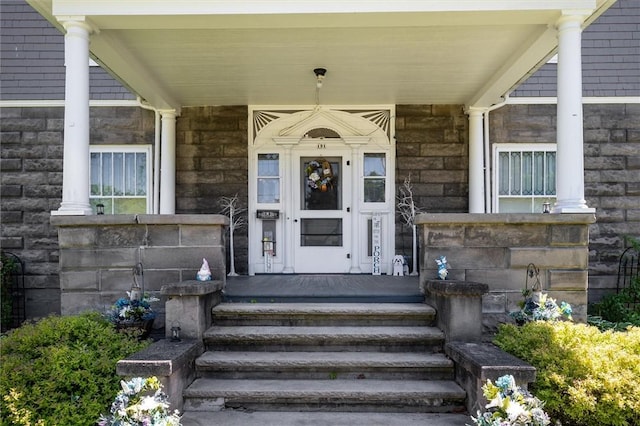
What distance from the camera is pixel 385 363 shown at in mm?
3395

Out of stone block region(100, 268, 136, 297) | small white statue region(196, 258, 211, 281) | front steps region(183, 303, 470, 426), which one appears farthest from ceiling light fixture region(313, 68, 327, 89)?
stone block region(100, 268, 136, 297)

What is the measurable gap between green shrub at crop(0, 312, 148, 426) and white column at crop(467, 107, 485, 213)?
4.67 metres

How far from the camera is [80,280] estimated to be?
4.02 m

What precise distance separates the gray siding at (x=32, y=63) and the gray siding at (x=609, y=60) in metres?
5.96

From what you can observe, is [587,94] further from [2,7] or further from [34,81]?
[2,7]

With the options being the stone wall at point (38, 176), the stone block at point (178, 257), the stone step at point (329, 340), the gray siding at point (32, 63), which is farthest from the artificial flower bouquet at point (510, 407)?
the gray siding at point (32, 63)

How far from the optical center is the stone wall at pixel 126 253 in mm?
4012

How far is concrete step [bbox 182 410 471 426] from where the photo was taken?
118 inches

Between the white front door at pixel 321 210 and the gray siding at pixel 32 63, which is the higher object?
the gray siding at pixel 32 63

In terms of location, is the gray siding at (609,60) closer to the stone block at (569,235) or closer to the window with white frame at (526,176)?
the window with white frame at (526,176)

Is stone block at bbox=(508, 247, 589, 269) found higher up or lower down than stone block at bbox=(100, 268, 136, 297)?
higher up

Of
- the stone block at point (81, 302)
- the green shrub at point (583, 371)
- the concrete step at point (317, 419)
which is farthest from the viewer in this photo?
the stone block at point (81, 302)

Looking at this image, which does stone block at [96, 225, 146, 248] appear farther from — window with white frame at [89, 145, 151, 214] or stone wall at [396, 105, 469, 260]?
stone wall at [396, 105, 469, 260]

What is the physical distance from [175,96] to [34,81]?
2.27 metres
